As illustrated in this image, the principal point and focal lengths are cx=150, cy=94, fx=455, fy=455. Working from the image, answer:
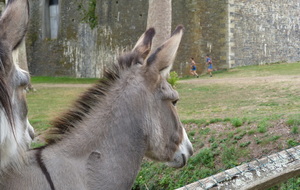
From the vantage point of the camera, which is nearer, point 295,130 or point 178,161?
point 178,161

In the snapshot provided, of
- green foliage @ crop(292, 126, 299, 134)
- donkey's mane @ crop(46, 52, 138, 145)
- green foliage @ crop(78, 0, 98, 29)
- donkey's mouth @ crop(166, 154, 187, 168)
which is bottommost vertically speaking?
green foliage @ crop(292, 126, 299, 134)

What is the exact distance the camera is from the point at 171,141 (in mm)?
2822

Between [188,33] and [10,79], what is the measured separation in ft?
67.5

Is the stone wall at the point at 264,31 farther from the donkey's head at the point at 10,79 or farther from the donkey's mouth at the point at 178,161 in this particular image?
the donkey's head at the point at 10,79

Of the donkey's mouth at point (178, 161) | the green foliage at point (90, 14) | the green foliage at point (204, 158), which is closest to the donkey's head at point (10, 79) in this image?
the donkey's mouth at point (178, 161)

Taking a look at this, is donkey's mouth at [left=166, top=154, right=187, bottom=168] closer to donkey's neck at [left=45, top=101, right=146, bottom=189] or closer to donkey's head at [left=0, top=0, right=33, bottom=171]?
donkey's neck at [left=45, top=101, right=146, bottom=189]

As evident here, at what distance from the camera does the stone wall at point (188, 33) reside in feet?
70.7

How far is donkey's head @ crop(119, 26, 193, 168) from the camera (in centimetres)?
265

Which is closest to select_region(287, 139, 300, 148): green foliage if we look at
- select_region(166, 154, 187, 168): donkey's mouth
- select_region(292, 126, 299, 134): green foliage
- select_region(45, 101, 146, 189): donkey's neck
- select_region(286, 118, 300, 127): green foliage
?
select_region(292, 126, 299, 134): green foliage

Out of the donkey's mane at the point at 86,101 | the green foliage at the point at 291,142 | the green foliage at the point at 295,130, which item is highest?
the donkey's mane at the point at 86,101

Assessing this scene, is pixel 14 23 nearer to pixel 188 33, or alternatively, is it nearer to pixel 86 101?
pixel 86 101

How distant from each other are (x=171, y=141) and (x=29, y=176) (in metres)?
0.99

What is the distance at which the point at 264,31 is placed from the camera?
75.0 ft

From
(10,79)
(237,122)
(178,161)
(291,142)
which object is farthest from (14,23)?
(237,122)
